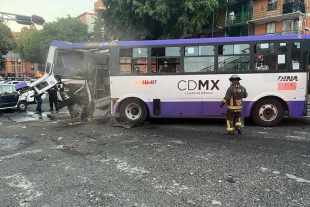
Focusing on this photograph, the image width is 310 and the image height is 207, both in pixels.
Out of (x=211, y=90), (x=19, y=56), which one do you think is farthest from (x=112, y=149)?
(x=19, y=56)

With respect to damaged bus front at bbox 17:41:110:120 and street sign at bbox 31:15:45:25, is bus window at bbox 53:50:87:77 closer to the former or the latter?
damaged bus front at bbox 17:41:110:120

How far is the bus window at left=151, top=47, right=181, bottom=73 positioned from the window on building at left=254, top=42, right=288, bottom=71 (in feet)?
7.87

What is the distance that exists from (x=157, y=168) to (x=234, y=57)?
5042 millimetres

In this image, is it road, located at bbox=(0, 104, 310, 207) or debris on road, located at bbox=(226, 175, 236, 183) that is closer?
road, located at bbox=(0, 104, 310, 207)

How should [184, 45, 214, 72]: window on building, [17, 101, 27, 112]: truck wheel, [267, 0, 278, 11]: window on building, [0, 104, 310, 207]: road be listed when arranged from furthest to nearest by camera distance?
1. [267, 0, 278, 11]: window on building
2. [17, 101, 27, 112]: truck wheel
3. [184, 45, 214, 72]: window on building
4. [0, 104, 310, 207]: road

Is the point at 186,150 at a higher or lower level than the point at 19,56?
lower

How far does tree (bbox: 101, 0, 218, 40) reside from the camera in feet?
63.0

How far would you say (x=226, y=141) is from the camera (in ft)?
21.2

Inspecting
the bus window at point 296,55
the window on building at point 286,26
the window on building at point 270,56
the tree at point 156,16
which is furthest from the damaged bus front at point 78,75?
the window on building at point 286,26

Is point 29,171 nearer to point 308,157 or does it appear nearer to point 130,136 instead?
point 130,136

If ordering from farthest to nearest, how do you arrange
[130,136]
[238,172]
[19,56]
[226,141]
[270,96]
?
[19,56] → [270,96] → [130,136] → [226,141] → [238,172]

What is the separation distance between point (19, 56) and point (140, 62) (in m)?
57.3

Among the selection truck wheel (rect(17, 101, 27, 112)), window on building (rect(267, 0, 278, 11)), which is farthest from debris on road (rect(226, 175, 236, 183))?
window on building (rect(267, 0, 278, 11))

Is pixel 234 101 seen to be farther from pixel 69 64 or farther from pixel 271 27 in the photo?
pixel 271 27
